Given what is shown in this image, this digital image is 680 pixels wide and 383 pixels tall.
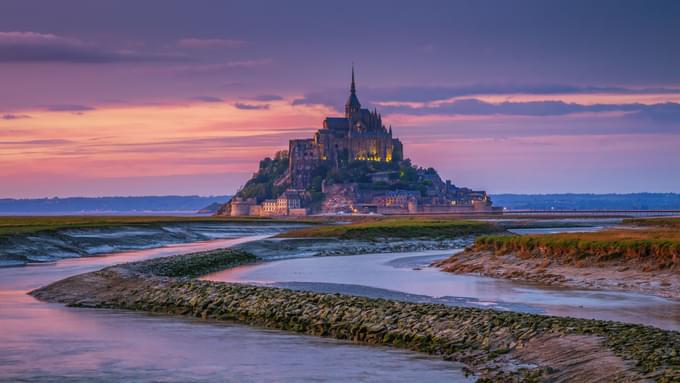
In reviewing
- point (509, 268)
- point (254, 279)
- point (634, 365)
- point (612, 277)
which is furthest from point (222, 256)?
point (634, 365)

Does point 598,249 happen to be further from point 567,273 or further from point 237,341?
point 237,341

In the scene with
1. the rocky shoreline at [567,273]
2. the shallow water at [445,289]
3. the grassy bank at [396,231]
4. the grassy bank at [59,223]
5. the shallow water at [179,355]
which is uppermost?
the grassy bank at [59,223]

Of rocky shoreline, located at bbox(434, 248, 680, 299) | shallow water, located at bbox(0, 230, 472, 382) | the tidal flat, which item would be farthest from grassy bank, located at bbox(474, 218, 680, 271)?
shallow water, located at bbox(0, 230, 472, 382)

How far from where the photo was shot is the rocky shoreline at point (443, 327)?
17.1m

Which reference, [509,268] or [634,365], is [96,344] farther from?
[509,268]

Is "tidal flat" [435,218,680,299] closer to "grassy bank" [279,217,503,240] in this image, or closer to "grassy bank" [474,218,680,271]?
"grassy bank" [474,218,680,271]

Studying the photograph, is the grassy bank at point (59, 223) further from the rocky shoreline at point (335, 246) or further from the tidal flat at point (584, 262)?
the tidal flat at point (584, 262)

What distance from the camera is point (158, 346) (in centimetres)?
2322

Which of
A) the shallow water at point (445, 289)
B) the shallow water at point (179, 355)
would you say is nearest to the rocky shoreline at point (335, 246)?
the shallow water at point (445, 289)

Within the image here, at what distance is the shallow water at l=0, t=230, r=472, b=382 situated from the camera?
19.4 meters

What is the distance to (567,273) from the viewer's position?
37438 millimetres

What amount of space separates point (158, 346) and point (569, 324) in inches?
397

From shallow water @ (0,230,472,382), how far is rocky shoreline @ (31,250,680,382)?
787mm

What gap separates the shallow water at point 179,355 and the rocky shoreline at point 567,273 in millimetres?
13757
